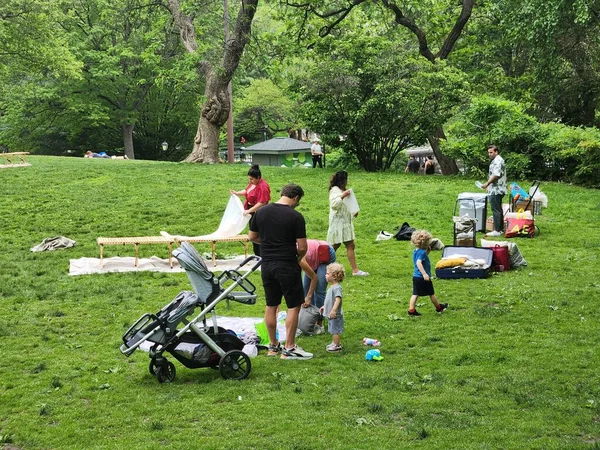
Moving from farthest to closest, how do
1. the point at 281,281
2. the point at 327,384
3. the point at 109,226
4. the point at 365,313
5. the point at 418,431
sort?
the point at 109,226, the point at 365,313, the point at 281,281, the point at 327,384, the point at 418,431

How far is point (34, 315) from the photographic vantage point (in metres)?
10.0

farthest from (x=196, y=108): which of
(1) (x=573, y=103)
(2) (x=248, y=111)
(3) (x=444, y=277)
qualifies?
(3) (x=444, y=277)

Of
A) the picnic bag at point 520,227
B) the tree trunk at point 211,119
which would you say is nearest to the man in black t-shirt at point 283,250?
the picnic bag at point 520,227

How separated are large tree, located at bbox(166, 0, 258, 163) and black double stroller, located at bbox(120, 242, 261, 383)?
16358mm

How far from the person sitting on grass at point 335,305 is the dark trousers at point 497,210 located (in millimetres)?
6830

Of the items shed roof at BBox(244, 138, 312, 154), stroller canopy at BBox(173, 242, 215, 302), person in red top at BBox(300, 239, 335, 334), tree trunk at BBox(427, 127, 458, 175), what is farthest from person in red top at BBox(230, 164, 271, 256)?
shed roof at BBox(244, 138, 312, 154)

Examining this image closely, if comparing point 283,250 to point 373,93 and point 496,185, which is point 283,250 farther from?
point 373,93

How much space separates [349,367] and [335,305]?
689 mm

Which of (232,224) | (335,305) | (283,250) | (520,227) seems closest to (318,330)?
(335,305)

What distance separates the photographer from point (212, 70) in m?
→ 25.3

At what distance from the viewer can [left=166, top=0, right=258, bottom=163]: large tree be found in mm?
24250

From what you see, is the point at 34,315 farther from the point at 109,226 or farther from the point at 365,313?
the point at 109,226

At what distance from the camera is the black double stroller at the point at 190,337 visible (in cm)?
724

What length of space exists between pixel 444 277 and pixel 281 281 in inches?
179
